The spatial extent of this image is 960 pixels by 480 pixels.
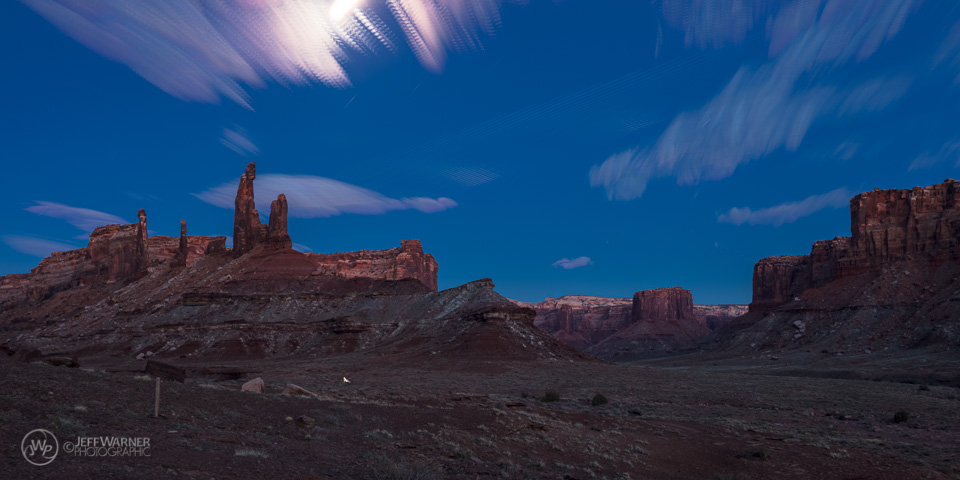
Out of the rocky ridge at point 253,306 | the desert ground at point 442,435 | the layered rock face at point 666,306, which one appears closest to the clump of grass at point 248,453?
the desert ground at point 442,435

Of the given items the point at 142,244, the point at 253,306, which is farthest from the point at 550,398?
the point at 142,244

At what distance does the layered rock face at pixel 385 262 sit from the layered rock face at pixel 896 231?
243ft

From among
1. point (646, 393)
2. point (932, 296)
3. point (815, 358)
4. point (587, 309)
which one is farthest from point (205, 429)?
point (587, 309)

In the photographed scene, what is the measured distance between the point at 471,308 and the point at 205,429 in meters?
55.0

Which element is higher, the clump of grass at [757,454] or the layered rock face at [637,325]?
the layered rock face at [637,325]

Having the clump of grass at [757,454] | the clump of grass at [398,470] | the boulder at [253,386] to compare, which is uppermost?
the boulder at [253,386]

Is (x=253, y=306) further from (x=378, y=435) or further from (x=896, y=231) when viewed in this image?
(x=896, y=231)

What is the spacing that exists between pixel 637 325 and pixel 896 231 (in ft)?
242

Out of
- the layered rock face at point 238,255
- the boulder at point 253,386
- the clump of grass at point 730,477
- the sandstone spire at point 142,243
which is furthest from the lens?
the sandstone spire at point 142,243

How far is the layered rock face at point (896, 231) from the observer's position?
83.1 m

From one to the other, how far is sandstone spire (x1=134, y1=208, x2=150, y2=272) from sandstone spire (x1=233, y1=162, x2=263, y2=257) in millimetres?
20073

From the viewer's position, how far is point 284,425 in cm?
1338

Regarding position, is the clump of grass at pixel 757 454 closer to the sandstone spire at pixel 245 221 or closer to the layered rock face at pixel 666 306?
the sandstone spire at pixel 245 221

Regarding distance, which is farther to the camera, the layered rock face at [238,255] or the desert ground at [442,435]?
the layered rock face at [238,255]
